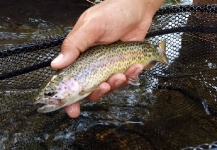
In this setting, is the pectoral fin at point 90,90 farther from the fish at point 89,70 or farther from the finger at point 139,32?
the finger at point 139,32

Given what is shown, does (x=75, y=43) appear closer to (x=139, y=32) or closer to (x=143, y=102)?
(x=139, y=32)

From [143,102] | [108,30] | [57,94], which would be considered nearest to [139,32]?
[108,30]

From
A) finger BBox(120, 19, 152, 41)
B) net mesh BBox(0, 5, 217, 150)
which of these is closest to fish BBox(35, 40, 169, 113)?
finger BBox(120, 19, 152, 41)

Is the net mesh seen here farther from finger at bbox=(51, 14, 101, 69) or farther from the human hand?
finger at bbox=(51, 14, 101, 69)

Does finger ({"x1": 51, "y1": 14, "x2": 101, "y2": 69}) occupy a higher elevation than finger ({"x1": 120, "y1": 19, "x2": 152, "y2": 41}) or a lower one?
higher

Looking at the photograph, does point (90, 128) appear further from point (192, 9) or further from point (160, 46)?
point (192, 9)

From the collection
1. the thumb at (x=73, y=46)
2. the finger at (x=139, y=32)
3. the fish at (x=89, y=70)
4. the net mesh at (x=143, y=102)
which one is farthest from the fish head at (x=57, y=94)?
the finger at (x=139, y=32)

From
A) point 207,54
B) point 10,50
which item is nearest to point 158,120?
point 207,54
